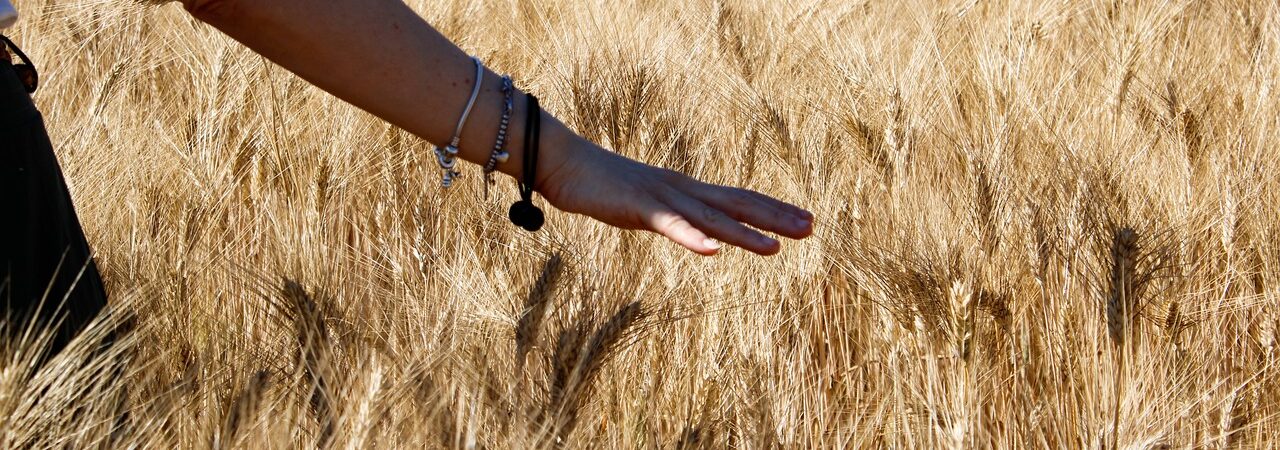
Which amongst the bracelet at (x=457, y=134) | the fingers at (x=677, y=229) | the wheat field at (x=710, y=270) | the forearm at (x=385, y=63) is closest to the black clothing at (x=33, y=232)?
the wheat field at (x=710, y=270)

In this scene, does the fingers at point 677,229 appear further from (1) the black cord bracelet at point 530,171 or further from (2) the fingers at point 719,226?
(1) the black cord bracelet at point 530,171

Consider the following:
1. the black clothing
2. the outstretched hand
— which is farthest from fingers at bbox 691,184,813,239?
the black clothing

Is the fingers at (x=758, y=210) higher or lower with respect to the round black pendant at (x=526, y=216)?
higher

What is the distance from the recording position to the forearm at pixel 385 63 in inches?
35.9

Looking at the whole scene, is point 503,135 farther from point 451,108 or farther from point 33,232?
point 33,232

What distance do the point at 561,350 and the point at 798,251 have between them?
571 millimetres

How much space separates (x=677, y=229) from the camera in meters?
0.95

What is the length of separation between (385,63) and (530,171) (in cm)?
16

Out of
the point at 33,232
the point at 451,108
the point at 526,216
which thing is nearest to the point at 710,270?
the point at 526,216

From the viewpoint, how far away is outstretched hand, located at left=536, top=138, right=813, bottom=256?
97cm

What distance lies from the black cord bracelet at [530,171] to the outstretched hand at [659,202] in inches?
0.6

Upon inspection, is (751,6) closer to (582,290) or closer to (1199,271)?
(1199,271)

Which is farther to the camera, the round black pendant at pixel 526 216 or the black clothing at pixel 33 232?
the round black pendant at pixel 526 216

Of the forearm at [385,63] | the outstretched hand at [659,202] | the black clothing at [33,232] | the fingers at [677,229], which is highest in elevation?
the forearm at [385,63]
